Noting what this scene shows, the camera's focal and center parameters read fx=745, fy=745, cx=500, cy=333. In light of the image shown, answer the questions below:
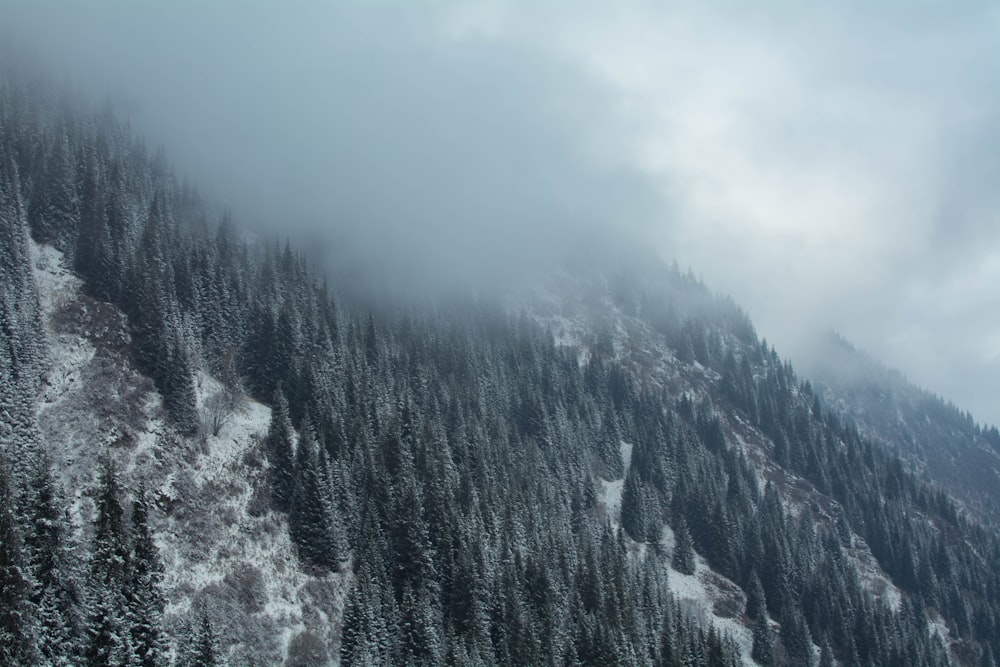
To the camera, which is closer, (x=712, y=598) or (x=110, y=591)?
(x=110, y=591)

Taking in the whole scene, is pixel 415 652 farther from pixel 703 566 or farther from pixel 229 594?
pixel 703 566

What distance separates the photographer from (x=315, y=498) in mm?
86688

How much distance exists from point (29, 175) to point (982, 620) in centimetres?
20074

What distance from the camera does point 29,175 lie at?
11506cm

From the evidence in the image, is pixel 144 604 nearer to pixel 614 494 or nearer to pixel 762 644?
pixel 762 644

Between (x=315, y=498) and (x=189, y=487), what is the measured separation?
13736 millimetres

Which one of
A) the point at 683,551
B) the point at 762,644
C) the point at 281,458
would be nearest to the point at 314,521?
the point at 281,458

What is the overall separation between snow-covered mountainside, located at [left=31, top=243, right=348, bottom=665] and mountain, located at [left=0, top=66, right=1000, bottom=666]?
278 millimetres

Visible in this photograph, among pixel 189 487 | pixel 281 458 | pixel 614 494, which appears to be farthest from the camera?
pixel 614 494

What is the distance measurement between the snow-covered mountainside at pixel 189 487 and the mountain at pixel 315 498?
0.91 feet

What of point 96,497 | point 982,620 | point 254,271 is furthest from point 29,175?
point 982,620

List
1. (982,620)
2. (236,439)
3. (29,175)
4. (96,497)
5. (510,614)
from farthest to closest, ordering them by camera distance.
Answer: (982,620) < (29,175) < (236,439) < (510,614) < (96,497)

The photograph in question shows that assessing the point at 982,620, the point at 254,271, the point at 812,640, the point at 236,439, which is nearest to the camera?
the point at 236,439

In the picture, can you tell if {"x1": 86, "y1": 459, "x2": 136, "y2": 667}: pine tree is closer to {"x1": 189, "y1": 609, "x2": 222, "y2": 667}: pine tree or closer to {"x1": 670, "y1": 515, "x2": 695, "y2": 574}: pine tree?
{"x1": 189, "y1": 609, "x2": 222, "y2": 667}: pine tree
